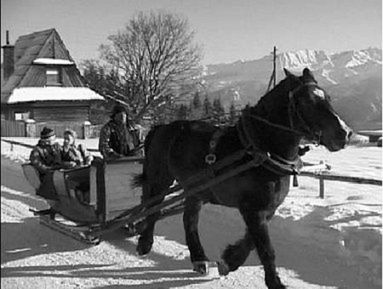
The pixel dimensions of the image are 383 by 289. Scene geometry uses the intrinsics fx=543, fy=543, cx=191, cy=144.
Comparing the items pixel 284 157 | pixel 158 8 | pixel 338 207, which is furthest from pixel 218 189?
pixel 338 207

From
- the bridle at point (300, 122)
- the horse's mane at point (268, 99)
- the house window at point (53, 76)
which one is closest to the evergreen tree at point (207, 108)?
the horse's mane at point (268, 99)

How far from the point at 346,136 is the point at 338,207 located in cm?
171

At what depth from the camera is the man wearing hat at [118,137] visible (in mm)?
2193

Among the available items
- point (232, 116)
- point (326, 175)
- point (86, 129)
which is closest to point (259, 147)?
point (232, 116)

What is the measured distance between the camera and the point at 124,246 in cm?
294

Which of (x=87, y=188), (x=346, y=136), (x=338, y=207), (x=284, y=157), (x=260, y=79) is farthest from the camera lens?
(x=338, y=207)

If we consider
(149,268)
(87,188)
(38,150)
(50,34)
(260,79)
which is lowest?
(149,268)

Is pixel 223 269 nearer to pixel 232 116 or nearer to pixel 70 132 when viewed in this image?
pixel 232 116

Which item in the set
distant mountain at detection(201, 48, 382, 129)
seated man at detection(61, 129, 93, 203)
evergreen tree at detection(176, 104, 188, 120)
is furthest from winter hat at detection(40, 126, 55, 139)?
distant mountain at detection(201, 48, 382, 129)

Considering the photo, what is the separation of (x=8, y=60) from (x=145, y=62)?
22.4 inches

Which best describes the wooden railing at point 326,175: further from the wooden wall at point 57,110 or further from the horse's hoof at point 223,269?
the wooden wall at point 57,110

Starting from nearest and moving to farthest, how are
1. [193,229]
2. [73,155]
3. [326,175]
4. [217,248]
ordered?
[73,155], [193,229], [217,248], [326,175]

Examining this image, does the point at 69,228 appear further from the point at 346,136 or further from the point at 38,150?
the point at 346,136

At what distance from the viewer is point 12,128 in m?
1.66
